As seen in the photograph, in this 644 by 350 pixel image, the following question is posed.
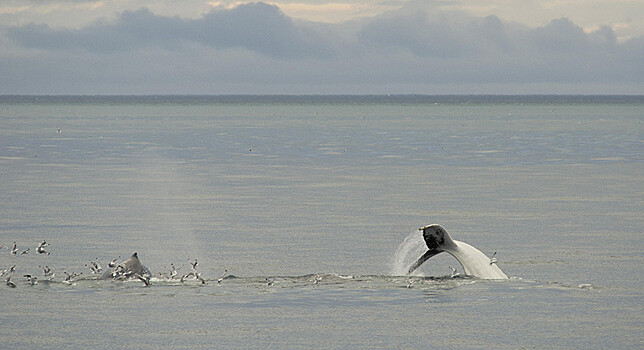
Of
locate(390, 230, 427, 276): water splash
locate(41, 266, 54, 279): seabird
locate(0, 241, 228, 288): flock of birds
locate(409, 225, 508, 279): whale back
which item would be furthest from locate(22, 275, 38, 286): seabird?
locate(409, 225, 508, 279): whale back

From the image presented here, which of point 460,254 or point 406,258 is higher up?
point 460,254

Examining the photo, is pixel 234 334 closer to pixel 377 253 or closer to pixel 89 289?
pixel 89 289

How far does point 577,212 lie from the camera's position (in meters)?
26.8

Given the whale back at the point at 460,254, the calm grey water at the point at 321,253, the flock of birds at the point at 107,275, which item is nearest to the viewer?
the calm grey water at the point at 321,253

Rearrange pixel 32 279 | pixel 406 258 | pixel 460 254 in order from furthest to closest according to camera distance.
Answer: pixel 406 258, pixel 460 254, pixel 32 279

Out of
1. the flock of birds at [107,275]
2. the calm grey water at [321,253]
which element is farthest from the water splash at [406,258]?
the flock of birds at [107,275]

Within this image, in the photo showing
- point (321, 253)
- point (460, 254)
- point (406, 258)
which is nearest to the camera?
point (460, 254)

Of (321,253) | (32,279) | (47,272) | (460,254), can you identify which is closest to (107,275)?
(47,272)

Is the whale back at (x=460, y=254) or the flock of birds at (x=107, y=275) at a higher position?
the whale back at (x=460, y=254)

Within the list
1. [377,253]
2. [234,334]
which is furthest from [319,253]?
[234,334]

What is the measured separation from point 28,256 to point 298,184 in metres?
16.0

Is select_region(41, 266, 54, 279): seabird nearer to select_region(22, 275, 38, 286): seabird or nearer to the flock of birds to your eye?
the flock of birds

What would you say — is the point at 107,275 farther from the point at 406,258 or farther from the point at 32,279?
the point at 406,258

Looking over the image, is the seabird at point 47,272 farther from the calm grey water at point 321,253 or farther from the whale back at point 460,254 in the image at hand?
the whale back at point 460,254
